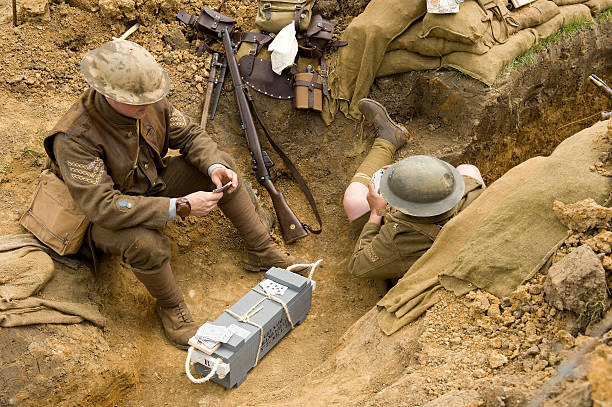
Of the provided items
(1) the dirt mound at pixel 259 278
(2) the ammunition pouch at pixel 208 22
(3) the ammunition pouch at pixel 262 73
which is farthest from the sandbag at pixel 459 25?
(2) the ammunition pouch at pixel 208 22

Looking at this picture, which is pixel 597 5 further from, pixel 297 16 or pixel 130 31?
pixel 130 31

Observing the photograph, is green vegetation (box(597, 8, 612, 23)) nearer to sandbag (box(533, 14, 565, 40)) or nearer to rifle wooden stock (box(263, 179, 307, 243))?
sandbag (box(533, 14, 565, 40))

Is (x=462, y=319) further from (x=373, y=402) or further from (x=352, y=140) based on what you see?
(x=352, y=140)

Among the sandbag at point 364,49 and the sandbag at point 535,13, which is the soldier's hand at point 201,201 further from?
the sandbag at point 535,13

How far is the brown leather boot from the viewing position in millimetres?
5164

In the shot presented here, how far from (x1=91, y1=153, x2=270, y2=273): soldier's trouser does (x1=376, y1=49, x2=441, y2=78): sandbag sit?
1993 millimetres

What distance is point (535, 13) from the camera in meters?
5.50

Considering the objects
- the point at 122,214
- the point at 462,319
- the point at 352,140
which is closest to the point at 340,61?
the point at 352,140

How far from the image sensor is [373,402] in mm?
2631

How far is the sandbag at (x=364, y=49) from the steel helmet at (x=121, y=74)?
242 cm

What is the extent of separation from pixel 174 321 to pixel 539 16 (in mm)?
4447

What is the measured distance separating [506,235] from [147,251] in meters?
2.18

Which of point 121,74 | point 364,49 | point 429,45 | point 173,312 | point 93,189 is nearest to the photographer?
point 121,74

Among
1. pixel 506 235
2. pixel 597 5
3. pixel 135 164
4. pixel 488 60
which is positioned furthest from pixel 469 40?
pixel 135 164
